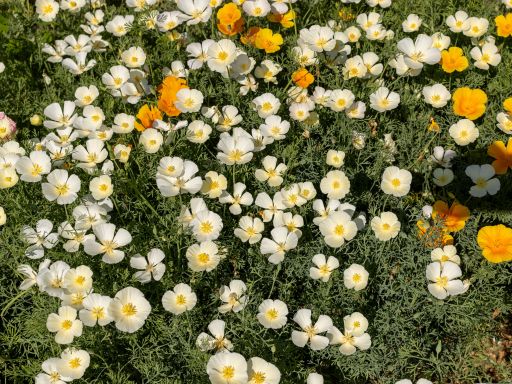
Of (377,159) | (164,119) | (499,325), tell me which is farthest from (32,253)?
(499,325)

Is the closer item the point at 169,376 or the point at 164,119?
the point at 169,376

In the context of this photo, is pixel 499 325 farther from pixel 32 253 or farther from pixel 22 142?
pixel 22 142

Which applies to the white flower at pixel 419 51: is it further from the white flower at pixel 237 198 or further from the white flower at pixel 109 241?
the white flower at pixel 109 241

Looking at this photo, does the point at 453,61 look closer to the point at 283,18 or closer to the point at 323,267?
the point at 283,18

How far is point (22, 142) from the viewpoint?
272cm

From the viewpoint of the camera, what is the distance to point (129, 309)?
6.39 feet

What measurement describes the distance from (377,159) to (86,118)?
141cm

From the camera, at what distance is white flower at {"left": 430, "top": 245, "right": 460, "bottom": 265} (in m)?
2.24

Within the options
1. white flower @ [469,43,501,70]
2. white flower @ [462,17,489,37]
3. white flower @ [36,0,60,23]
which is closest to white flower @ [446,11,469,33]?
white flower @ [462,17,489,37]

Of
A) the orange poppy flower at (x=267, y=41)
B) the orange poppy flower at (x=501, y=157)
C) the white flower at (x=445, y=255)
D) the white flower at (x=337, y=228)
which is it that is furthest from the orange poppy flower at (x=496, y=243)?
the orange poppy flower at (x=267, y=41)

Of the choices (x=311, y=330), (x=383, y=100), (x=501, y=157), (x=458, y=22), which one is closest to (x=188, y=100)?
(x=383, y=100)

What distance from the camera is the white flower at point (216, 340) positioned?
77.4 inches

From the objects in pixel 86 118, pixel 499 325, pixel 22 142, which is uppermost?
pixel 86 118

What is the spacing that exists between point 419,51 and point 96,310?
2112 mm
